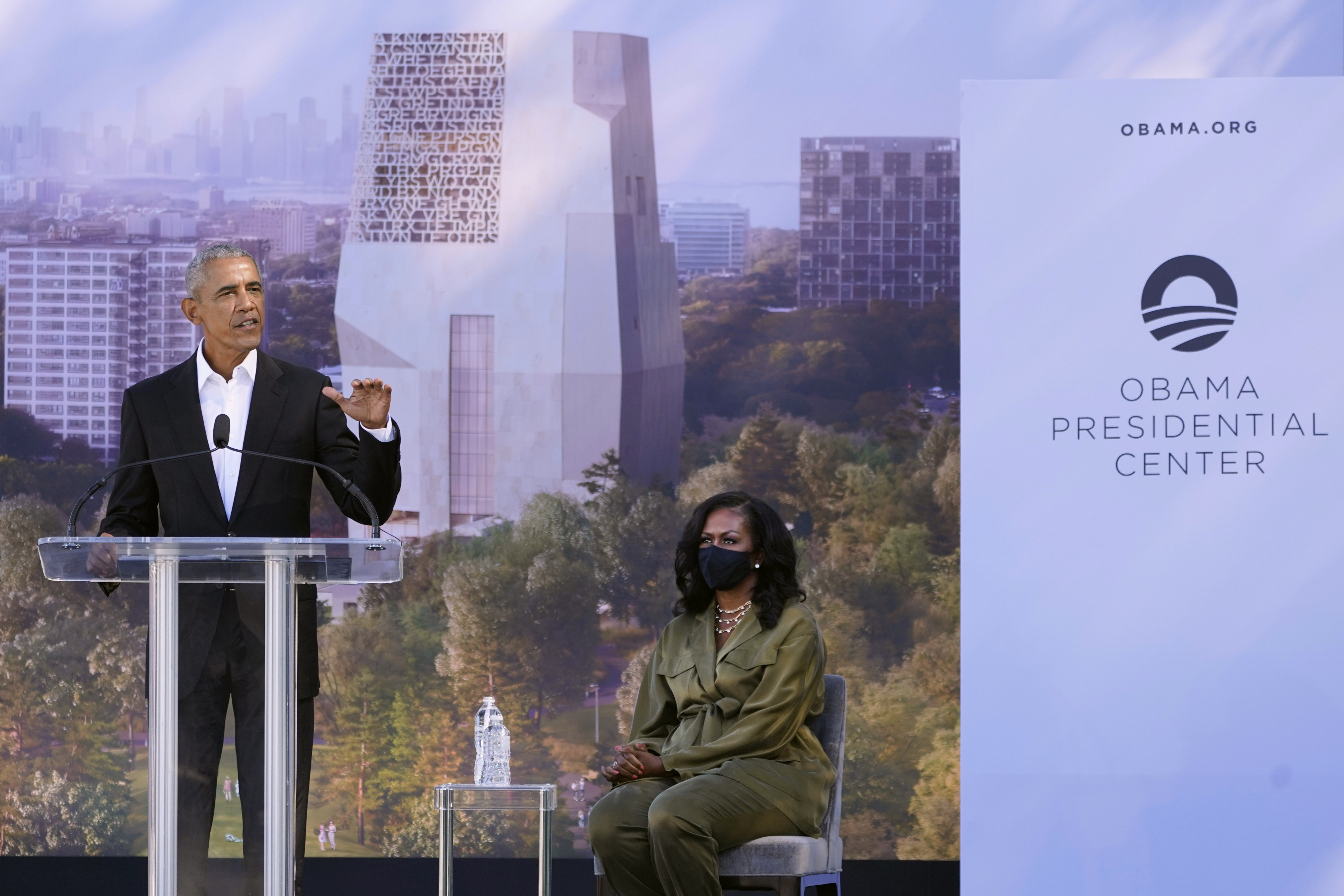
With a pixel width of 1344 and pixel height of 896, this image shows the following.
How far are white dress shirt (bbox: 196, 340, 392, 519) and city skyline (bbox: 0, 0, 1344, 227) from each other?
2159 millimetres

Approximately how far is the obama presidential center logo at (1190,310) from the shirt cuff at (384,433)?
176cm

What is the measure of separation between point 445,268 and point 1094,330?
7.64 feet

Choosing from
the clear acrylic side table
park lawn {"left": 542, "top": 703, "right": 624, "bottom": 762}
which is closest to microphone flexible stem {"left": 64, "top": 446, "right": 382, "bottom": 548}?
the clear acrylic side table

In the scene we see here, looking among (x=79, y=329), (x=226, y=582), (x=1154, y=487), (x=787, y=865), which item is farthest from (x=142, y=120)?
(x=1154, y=487)

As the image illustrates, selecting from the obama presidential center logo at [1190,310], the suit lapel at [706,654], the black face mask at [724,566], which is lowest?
the suit lapel at [706,654]

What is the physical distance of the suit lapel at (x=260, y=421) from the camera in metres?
3.01

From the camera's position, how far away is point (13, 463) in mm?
5023

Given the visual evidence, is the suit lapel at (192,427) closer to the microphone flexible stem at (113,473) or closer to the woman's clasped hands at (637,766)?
the microphone flexible stem at (113,473)

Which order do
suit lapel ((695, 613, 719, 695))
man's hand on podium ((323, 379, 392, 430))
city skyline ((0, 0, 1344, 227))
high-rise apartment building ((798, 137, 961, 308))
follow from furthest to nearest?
high-rise apartment building ((798, 137, 961, 308)), city skyline ((0, 0, 1344, 227)), suit lapel ((695, 613, 719, 695)), man's hand on podium ((323, 379, 392, 430))

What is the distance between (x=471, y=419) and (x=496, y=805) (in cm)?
202

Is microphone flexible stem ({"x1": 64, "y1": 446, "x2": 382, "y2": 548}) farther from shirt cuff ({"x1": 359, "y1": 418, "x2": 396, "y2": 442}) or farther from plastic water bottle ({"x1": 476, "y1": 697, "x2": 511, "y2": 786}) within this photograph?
plastic water bottle ({"x1": 476, "y1": 697, "x2": 511, "y2": 786})

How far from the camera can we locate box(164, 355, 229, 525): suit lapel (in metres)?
3.01

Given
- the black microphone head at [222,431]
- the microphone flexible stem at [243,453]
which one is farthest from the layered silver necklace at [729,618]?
the black microphone head at [222,431]

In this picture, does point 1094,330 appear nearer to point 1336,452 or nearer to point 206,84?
point 1336,452
